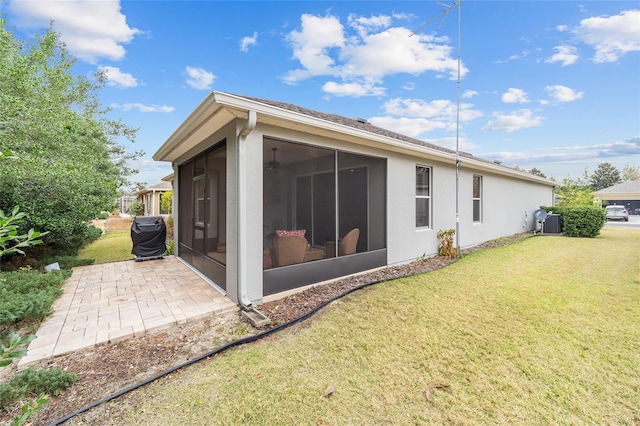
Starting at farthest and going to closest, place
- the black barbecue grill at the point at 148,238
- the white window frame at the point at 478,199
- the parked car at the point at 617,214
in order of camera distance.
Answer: the parked car at the point at 617,214
the white window frame at the point at 478,199
the black barbecue grill at the point at 148,238

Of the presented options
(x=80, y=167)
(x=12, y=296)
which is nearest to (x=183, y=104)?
(x=80, y=167)

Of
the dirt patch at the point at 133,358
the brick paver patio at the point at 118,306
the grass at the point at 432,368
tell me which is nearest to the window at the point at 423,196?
the grass at the point at 432,368

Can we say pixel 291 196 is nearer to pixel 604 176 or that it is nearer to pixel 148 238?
pixel 148 238

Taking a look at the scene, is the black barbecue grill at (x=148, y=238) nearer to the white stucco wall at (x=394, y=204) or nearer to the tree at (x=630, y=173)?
the white stucco wall at (x=394, y=204)

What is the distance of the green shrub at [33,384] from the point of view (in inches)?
81.1

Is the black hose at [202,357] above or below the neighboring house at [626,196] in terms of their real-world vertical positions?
below

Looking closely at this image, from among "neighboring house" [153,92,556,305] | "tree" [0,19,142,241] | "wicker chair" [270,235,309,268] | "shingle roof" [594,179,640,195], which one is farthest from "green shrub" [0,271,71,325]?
"shingle roof" [594,179,640,195]

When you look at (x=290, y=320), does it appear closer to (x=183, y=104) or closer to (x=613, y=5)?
(x=183, y=104)

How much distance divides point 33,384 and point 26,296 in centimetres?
198

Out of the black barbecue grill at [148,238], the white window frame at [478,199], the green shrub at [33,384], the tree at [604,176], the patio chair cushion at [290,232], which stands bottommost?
the green shrub at [33,384]

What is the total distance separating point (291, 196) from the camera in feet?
16.3

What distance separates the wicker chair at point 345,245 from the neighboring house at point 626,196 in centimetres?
Result: 3487

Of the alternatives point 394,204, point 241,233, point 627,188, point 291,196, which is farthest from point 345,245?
point 627,188

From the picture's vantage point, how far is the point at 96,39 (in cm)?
827
